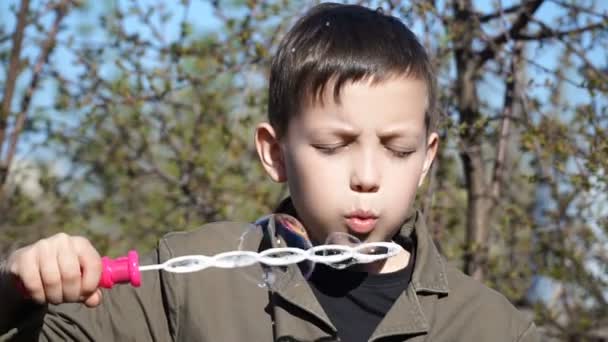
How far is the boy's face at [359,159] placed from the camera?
230cm

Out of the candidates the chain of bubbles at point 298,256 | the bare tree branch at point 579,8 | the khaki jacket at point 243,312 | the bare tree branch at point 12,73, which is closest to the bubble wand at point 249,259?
the chain of bubbles at point 298,256

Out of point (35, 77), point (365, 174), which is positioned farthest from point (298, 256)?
point (35, 77)

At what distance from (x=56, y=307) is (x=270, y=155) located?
0.62 meters

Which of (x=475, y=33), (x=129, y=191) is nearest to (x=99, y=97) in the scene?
(x=129, y=191)

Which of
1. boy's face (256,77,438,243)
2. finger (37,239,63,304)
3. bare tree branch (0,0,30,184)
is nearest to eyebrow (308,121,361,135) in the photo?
boy's face (256,77,438,243)

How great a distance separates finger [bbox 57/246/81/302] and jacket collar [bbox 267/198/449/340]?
0.56 metres

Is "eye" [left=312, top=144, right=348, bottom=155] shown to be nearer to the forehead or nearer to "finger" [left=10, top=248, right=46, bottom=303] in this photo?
the forehead

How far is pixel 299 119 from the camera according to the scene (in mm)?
2430

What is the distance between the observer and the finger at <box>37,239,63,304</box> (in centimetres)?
190

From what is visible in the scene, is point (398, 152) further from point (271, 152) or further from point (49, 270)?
point (49, 270)

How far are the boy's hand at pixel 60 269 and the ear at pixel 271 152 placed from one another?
71cm

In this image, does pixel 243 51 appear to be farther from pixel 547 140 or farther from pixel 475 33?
pixel 547 140

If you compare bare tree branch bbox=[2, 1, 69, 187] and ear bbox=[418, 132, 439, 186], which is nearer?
ear bbox=[418, 132, 439, 186]

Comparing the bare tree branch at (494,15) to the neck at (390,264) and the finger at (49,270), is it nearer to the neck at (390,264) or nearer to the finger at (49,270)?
the neck at (390,264)
